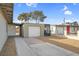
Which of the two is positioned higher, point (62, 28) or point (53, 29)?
point (62, 28)

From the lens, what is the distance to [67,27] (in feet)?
74.9

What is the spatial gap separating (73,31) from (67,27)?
1.02 m

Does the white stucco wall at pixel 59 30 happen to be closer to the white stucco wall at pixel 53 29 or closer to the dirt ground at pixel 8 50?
the white stucco wall at pixel 53 29

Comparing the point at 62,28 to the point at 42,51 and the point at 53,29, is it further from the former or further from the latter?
the point at 42,51

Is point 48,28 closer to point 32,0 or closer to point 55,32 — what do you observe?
point 55,32

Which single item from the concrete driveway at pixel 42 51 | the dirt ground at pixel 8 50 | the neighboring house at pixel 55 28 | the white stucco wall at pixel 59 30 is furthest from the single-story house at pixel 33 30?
the concrete driveway at pixel 42 51

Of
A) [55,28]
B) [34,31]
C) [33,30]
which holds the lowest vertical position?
[34,31]

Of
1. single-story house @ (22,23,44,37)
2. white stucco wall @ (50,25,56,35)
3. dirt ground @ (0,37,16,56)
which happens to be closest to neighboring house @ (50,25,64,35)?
white stucco wall @ (50,25,56,35)

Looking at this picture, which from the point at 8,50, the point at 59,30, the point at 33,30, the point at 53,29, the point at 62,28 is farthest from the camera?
the point at 53,29

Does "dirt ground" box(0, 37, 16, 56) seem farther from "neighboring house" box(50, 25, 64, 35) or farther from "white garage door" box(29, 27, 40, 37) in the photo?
"neighboring house" box(50, 25, 64, 35)

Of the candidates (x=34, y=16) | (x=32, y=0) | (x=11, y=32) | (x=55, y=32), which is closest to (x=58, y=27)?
(x=55, y=32)

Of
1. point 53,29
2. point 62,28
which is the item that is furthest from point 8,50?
point 53,29

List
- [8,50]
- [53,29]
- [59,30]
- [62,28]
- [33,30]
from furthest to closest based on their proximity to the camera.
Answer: [53,29], [59,30], [62,28], [33,30], [8,50]

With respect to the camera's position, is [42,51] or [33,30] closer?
[42,51]
